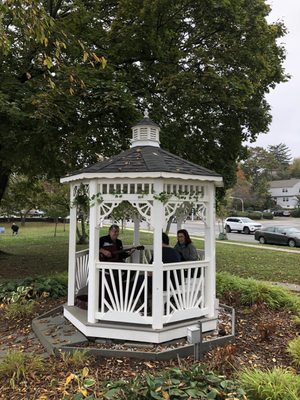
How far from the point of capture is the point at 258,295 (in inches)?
305

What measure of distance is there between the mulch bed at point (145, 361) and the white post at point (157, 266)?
0.66 m

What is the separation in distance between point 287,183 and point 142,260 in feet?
277

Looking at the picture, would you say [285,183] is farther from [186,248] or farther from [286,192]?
[186,248]

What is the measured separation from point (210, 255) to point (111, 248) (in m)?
1.79

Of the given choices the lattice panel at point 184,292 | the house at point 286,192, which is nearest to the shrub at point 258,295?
the lattice panel at point 184,292

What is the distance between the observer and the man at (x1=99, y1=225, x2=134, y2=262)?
6555 millimetres

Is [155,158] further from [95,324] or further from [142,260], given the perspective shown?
[142,260]

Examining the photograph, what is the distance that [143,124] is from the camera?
6590mm

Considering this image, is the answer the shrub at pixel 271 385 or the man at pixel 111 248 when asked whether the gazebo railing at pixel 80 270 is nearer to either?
the man at pixel 111 248

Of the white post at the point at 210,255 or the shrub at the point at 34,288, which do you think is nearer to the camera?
the white post at the point at 210,255

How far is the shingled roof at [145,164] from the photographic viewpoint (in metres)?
5.57

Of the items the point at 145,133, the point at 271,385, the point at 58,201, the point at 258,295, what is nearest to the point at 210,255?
the point at 258,295

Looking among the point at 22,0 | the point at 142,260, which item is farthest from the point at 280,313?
the point at 22,0

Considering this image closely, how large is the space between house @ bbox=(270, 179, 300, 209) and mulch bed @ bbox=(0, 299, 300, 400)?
81696 mm
